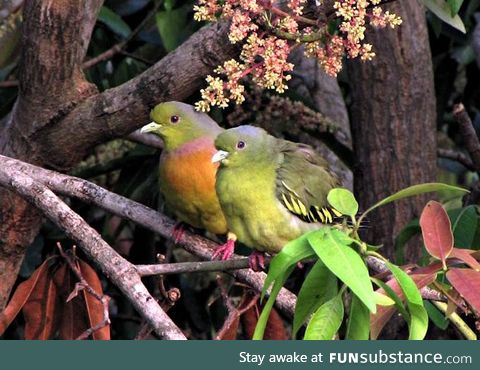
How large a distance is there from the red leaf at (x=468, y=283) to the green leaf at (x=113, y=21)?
218 cm

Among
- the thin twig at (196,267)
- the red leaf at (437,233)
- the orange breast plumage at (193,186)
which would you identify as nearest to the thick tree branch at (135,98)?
the orange breast plumage at (193,186)

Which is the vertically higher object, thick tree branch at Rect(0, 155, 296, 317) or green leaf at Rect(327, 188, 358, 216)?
green leaf at Rect(327, 188, 358, 216)

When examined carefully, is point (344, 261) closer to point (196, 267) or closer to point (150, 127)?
point (196, 267)

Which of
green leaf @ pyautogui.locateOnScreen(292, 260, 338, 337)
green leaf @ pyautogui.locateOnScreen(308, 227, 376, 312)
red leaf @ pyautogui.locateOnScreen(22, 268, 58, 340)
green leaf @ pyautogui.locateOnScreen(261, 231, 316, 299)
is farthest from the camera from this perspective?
red leaf @ pyautogui.locateOnScreen(22, 268, 58, 340)

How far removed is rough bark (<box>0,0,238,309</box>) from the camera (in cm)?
269

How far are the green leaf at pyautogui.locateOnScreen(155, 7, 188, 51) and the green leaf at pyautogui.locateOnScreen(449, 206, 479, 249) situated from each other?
1096 millimetres

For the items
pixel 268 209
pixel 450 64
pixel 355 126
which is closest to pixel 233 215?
pixel 268 209

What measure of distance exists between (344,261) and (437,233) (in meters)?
0.34

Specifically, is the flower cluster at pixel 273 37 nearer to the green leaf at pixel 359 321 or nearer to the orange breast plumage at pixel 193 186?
the green leaf at pixel 359 321

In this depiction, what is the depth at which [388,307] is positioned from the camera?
73.9 inches

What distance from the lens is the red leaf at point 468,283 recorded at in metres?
1.74

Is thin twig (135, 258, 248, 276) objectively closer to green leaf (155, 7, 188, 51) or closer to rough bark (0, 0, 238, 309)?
rough bark (0, 0, 238, 309)

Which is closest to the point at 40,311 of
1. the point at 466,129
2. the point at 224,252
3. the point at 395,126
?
the point at 224,252

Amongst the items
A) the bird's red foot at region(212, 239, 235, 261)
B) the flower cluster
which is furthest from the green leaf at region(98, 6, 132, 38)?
the flower cluster
